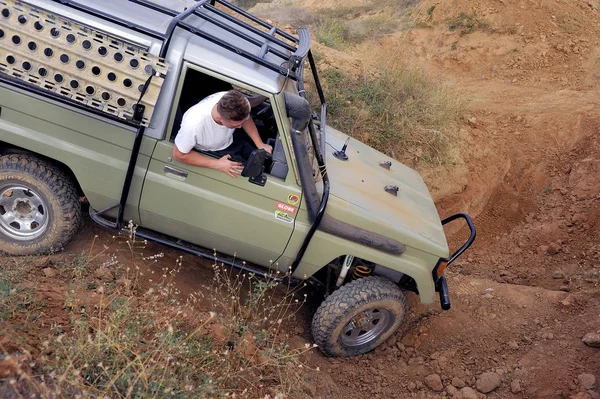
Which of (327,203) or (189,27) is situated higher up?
(189,27)

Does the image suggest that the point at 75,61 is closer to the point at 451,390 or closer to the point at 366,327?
the point at 366,327

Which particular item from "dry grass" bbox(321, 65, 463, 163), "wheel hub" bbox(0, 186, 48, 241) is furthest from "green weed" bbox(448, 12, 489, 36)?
"wheel hub" bbox(0, 186, 48, 241)

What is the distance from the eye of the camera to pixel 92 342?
2.73m

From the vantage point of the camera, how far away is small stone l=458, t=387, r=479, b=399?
4.13 m

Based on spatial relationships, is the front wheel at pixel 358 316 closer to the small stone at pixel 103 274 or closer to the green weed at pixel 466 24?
the small stone at pixel 103 274

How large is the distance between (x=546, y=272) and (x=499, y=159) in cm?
244

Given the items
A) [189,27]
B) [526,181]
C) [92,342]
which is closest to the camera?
[92,342]

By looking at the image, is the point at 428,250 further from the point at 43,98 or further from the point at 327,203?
the point at 43,98

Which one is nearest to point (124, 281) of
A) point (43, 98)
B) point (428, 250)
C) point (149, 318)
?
point (149, 318)

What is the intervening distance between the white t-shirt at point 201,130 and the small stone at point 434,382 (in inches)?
97.5

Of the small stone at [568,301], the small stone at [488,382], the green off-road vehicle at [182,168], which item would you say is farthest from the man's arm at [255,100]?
the small stone at [568,301]

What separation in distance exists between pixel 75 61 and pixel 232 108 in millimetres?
1017

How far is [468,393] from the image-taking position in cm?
415

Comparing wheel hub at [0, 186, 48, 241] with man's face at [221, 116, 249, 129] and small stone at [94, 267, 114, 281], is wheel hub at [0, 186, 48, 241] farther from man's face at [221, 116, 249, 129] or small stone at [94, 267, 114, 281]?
man's face at [221, 116, 249, 129]
